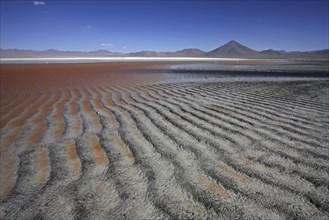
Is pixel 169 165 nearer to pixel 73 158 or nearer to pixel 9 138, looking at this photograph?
pixel 73 158

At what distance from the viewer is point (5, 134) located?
4414 mm

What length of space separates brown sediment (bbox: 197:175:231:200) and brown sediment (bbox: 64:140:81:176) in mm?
1301

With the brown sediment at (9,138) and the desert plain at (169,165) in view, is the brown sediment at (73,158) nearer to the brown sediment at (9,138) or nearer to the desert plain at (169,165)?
the desert plain at (169,165)

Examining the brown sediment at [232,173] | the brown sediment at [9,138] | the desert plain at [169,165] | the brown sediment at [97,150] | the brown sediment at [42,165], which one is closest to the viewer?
the desert plain at [169,165]

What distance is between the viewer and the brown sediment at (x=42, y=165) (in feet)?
8.52

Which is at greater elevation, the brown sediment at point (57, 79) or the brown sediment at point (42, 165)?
the brown sediment at point (42, 165)

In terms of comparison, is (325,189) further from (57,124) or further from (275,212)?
(57,124)

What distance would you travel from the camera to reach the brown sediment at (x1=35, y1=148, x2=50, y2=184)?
2.60 m

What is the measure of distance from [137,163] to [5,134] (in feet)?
9.72

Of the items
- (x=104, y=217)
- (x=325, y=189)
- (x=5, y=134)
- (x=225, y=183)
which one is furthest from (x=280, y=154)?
(x=5, y=134)

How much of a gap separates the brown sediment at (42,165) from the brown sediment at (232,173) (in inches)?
71.0

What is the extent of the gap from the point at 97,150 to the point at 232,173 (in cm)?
172

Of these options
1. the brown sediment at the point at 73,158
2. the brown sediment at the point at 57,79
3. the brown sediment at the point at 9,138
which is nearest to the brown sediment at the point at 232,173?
the brown sediment at the point at 73,158

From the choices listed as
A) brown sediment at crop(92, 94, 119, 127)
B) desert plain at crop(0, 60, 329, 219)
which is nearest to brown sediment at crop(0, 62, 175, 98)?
brown sediment at crop(92, 94, 119, 127)
